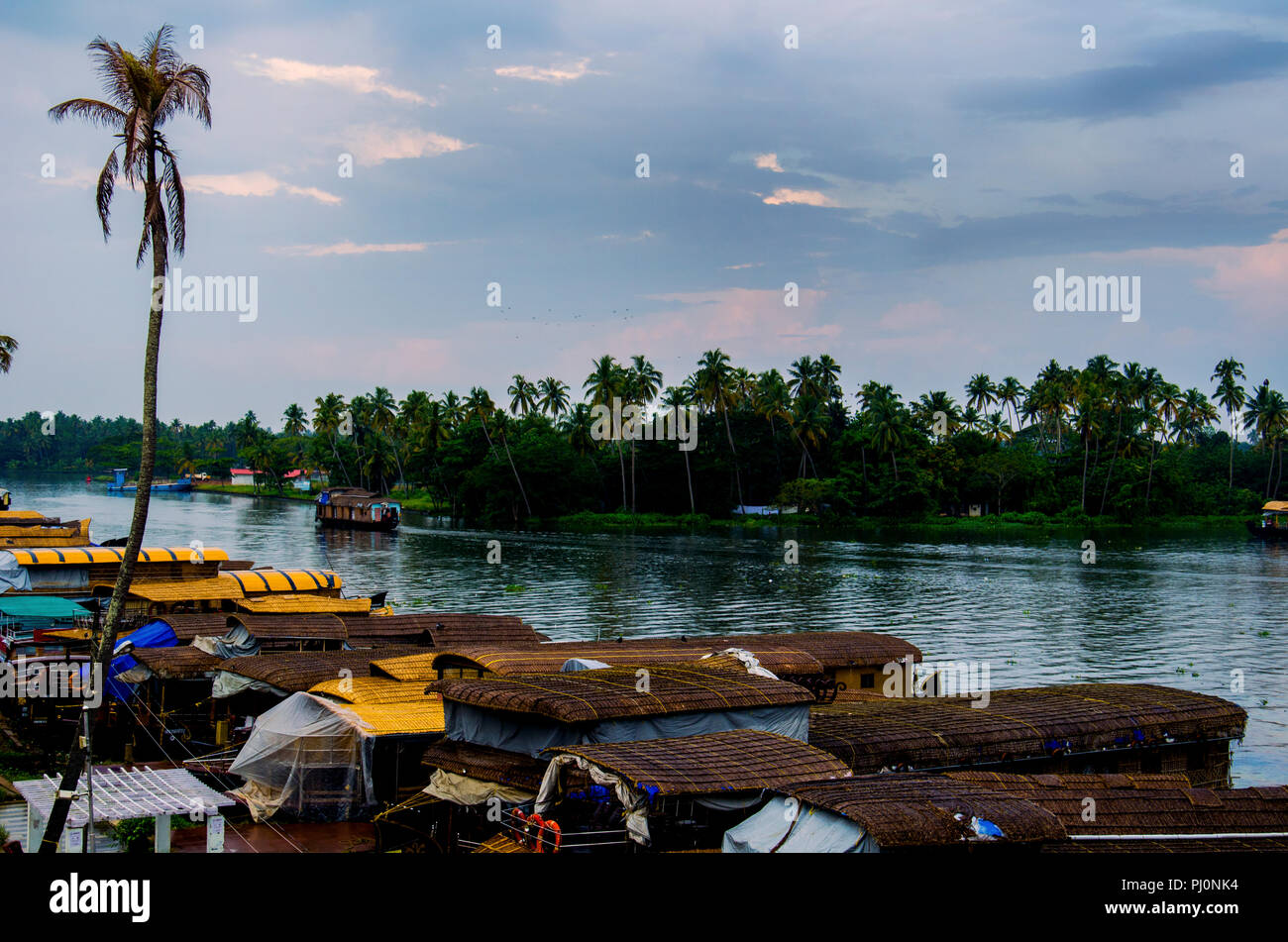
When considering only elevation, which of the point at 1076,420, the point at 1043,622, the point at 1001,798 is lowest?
the point at 1043,622

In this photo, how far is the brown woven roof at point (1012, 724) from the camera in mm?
20438

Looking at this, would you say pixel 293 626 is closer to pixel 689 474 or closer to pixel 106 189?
pixel 106 189

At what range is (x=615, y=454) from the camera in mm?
128750

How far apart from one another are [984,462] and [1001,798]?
109627 mm

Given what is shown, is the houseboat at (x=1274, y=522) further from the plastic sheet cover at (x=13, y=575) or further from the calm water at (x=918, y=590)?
the plastic sheet cover at (x=13, y=575)

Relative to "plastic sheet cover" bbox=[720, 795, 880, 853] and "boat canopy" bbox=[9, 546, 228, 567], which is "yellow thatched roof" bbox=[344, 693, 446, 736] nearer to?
"plastic sheet cover" bbox=[720, 795, 880, 853]

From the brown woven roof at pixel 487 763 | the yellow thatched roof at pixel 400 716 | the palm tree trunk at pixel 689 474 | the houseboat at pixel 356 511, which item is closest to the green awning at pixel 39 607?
the yellow thatched roof at pixel 400 716

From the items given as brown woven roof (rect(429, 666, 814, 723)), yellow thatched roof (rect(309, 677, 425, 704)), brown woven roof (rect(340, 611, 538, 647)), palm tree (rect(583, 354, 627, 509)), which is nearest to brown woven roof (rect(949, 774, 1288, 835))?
brown woven roof (rect(429, 666, 814, 723))

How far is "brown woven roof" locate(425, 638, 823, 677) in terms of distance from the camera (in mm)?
23780

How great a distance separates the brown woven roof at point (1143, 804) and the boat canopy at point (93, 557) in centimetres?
3683
